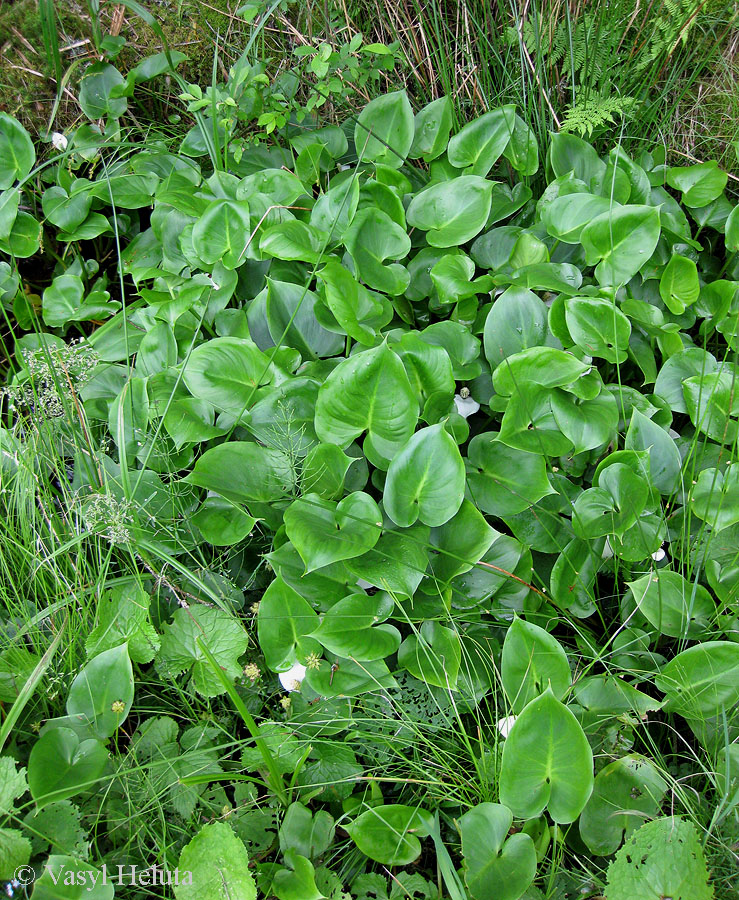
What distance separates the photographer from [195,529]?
1.27 metres

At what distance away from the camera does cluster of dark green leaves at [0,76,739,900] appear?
101cm

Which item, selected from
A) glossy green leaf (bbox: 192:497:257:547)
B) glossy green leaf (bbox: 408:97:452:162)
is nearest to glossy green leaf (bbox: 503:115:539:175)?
glossy green leaf (bbox: 408:97:452:162)

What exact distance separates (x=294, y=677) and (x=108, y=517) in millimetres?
424

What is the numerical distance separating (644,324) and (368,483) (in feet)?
2.26

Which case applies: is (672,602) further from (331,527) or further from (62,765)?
(62,765)

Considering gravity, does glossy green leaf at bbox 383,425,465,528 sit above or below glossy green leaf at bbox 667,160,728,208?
below

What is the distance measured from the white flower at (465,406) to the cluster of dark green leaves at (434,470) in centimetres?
2

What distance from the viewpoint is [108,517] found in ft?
3.69

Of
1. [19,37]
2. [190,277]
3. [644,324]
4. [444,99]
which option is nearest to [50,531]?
[190,277]

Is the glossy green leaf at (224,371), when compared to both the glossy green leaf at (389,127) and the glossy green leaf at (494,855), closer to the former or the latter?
the glossy green leaf at (389,127)

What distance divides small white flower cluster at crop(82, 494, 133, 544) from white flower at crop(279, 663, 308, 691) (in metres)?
0.36

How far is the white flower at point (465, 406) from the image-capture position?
4.39ft

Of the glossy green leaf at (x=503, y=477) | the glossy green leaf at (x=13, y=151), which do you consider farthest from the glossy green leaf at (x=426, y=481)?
the glossy green leaf at (x=13, y=151)

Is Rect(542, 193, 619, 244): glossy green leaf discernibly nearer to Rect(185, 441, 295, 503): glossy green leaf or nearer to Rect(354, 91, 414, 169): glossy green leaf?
Rect(354, 91, 414, 169): glossy green leaf
